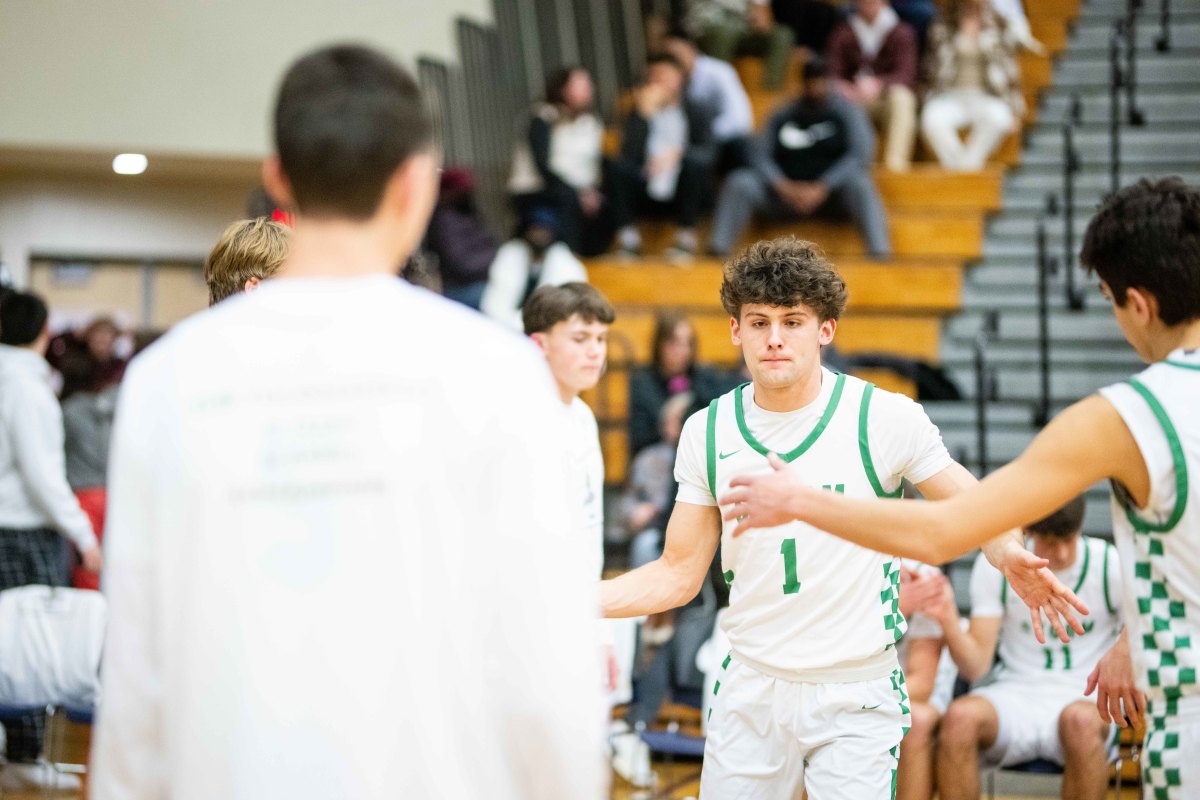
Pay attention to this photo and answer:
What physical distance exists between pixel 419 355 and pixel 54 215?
34.1 feet

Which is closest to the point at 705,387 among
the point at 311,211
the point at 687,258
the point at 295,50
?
the point at 687,258

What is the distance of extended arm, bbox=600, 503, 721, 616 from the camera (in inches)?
132

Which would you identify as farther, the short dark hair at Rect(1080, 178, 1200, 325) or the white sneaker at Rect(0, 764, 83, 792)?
the white sneaker at Rect(0, 764, 83, 792)

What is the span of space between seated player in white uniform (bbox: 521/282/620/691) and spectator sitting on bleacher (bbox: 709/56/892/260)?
16.2 feet

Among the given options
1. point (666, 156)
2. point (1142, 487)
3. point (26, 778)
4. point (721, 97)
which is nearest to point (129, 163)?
point (666, 156)

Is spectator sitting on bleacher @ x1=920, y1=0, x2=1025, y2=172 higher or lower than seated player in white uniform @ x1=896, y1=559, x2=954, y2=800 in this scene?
higher

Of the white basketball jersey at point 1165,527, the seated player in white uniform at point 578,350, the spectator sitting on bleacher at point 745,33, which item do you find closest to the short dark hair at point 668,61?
the spectator sitting on bleacher at point 745,33

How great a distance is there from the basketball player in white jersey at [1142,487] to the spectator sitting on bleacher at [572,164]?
7.41 meters

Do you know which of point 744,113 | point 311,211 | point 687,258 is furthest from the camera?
point 744,113

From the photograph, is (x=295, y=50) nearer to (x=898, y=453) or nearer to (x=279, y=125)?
(x=898, y=453)

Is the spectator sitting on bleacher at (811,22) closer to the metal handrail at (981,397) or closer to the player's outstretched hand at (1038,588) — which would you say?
the metal handrail at (981,397)

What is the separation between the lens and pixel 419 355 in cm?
Result: 180

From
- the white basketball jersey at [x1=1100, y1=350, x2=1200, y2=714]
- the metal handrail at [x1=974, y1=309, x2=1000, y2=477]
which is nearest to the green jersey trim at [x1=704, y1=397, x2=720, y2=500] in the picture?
the white basketball jersey at [x1=1100, y1=350, x2=1200, y2=714]

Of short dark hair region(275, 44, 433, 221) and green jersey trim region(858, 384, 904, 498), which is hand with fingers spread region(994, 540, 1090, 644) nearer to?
green jersey trim region(858, 384, 904, 498)
